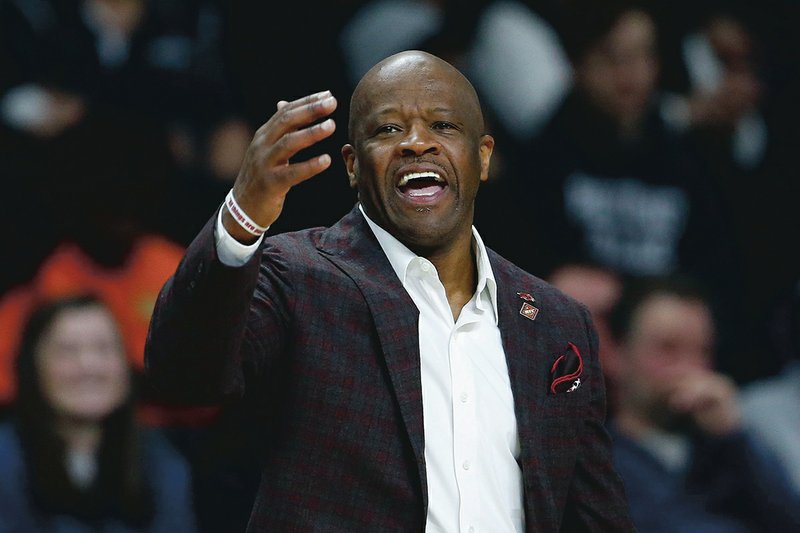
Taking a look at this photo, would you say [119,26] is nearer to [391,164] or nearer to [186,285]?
[391,164]

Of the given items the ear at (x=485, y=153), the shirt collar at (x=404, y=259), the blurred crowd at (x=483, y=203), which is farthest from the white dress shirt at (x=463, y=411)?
the blurred crowd at (x=483, y=203)

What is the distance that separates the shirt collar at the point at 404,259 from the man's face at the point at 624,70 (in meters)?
2.20

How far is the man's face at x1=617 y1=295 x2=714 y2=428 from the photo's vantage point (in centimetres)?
400

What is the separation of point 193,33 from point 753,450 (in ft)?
7.35

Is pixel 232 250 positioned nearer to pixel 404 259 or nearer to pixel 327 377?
pixel 327 377

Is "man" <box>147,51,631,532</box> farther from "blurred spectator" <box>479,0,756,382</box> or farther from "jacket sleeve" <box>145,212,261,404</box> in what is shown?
"blurred spectator" <box>479,0,756,382</box>

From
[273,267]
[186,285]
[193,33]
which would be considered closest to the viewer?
[186,285]

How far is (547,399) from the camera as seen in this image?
1.94 m

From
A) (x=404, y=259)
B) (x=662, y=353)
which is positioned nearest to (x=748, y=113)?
(x=662, y=353)

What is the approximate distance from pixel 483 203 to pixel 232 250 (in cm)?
231

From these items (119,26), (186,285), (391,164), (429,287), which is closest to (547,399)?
(429,287)

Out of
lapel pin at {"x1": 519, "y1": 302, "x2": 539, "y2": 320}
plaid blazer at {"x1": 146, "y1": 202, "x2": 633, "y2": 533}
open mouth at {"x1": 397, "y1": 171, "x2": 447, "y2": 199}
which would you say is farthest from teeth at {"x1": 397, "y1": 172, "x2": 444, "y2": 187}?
lapel pin at {"x1": 519, "y1": 302, "x2": 539, "y2": 320}

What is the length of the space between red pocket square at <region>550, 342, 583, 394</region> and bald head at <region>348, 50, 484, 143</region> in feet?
1.37

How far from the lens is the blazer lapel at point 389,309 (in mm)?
1775
